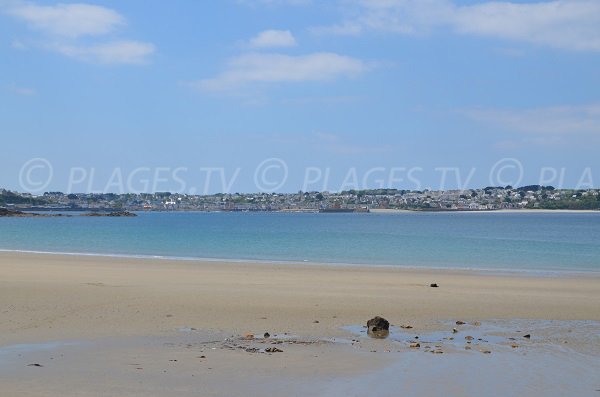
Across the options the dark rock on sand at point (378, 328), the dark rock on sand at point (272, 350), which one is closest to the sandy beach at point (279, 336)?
the dark rock on sand at point (272, 350)

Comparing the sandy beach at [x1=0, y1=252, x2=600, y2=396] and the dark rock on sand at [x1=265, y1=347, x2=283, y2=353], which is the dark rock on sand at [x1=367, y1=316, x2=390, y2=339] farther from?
the dark rock on sand at [x1=265, y1=347, x2=283, y2=353]

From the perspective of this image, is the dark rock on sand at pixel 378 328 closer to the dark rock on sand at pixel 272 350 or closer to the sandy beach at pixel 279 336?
the sandy beach at pixel 279 336

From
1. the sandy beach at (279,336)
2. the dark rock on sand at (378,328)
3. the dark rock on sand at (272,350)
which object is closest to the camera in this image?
the sandy beach at (279,336)

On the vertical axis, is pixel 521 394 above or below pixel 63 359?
above

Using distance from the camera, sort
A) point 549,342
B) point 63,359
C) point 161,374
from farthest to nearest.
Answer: point 549,342
point 63,359
point 161,374

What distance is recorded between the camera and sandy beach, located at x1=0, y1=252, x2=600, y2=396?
890cm

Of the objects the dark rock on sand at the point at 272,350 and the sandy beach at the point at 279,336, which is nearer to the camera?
the sandy beach at the point at 279,336

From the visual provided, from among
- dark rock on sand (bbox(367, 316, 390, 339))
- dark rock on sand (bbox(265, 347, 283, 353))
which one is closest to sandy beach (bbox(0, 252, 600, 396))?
dark rock on sand (bbox(265, 347, 283, 353))

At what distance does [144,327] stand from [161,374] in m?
4.07

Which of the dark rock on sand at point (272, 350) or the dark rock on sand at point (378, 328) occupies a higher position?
the dark rock on sand at point (378, 328)

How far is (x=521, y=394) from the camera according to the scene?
8.53 metres

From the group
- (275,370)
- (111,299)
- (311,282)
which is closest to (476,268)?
(311,282)

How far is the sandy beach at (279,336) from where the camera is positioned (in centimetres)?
890

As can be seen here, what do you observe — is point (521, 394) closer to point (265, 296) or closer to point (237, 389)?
point (237, 389)
